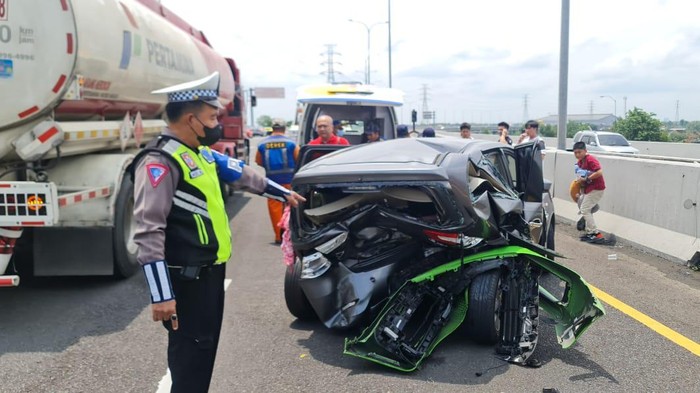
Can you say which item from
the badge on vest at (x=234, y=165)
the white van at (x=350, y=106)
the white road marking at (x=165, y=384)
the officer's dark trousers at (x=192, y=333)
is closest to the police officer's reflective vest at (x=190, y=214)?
the officer's dark trousers at (x=192, y=333)

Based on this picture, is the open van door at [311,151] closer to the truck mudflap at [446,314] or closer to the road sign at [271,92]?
the truck mudflap at [446,314]

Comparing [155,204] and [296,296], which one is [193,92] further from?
[296,296]

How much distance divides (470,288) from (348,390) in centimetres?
124

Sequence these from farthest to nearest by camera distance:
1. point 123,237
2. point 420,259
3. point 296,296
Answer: point 123,237, point 296,296, point 420,259

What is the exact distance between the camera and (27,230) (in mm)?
6863

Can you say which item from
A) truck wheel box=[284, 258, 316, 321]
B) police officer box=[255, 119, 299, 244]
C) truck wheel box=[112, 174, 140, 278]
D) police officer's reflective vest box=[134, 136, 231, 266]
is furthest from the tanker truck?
police officer's reflective vest box=[134, 136, 231, 266]

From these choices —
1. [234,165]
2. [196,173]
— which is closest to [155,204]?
[196,173]

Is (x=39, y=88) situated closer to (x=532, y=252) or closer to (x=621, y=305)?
(x=532, y=252)

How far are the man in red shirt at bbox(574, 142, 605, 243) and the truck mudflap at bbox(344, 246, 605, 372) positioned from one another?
4.77 meters

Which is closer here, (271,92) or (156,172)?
(156,172)

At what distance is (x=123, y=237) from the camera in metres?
6.81

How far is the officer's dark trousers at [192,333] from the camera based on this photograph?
10.1ft

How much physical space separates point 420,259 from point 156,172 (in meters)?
2.55

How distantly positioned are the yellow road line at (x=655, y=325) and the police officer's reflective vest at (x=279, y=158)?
4544 millimetres
